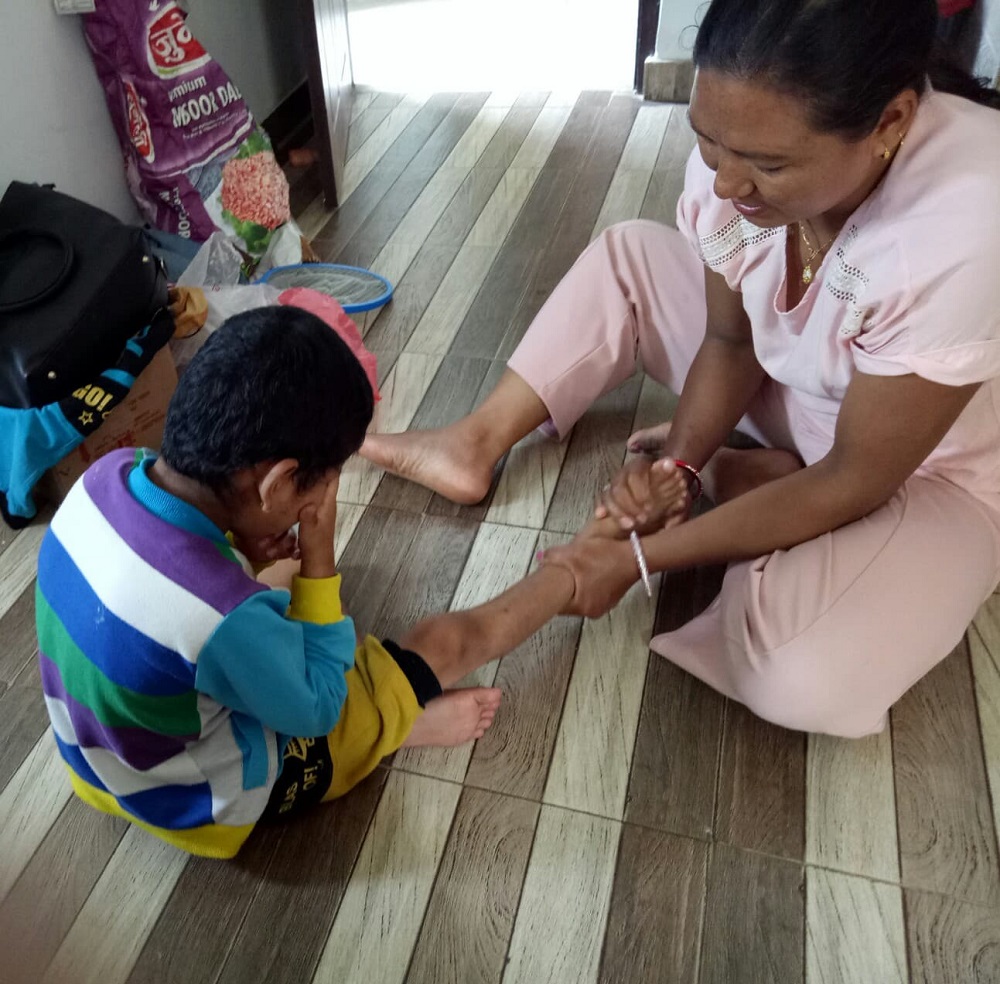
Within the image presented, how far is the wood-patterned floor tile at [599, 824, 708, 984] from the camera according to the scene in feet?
3.07

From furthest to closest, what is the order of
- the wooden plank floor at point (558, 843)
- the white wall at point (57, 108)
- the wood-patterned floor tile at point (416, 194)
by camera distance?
the wood-patterned floor tile at point (416, 194) → the white wall at point (57, 108) → the wooden plank floor at point (558, 843)

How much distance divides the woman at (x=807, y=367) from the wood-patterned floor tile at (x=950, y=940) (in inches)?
7.8

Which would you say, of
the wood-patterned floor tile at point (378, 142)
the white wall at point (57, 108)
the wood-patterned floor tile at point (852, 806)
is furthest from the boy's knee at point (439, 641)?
the wood-patterned floor tile at point (378, 142)

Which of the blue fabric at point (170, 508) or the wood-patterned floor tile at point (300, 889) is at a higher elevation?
the blue fabric at point (170, 508)

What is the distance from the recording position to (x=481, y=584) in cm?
133

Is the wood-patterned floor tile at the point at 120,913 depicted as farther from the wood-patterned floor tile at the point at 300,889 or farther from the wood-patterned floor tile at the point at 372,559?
the wood-patterned floor tile at the point at 372,559

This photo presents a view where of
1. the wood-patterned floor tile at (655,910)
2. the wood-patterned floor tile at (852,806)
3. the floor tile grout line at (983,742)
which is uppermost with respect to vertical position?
the floor tile grout line at (983,742)

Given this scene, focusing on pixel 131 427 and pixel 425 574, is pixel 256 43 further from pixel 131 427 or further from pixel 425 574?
pixel 425 574

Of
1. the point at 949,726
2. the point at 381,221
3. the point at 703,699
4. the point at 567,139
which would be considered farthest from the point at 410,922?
the point at 567,139

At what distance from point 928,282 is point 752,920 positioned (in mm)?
684

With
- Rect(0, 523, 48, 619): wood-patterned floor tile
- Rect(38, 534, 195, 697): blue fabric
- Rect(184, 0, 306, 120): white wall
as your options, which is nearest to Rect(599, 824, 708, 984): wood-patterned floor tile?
Rect(38, 534, 195, 697): blue fabric

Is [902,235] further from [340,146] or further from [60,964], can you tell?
[340,146]

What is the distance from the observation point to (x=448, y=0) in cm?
364

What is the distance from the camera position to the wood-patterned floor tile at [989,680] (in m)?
1.09
